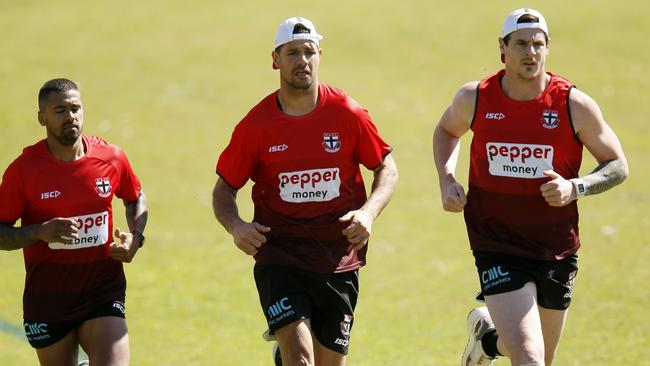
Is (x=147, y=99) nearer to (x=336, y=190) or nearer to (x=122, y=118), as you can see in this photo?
(x=122, y=118)

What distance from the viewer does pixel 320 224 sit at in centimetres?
777

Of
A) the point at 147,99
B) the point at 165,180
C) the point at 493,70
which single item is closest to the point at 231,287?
the point at 165,180

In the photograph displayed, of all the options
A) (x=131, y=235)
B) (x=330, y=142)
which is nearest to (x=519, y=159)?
(x=330, y=142)

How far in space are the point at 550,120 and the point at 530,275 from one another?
108cm

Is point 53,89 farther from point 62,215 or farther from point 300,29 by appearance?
point 300,29

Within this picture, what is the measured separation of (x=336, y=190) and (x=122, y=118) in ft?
50.8

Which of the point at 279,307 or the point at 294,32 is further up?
the point at 294,32

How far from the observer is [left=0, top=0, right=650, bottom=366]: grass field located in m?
12.2

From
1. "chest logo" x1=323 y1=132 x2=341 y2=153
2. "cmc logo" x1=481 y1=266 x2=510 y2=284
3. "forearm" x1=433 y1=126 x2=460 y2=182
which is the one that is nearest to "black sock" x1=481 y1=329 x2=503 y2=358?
"cmc logo" x1=481 y1=266 x2=510 y2=284

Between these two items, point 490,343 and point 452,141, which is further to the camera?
point 490,343

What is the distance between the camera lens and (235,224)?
24.6 ft

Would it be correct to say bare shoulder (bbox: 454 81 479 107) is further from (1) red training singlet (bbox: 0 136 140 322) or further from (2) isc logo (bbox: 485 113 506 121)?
(1) red training singlet (bbox: 0 136 140 322)

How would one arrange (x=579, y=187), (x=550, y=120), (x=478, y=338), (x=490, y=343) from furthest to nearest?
(x=478, y=338), (x=490, y=343), (x=550, y=120), (x=579, y=187)

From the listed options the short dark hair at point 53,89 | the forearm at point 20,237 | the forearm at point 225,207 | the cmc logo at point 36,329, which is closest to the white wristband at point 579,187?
the forearm at point 225,207
